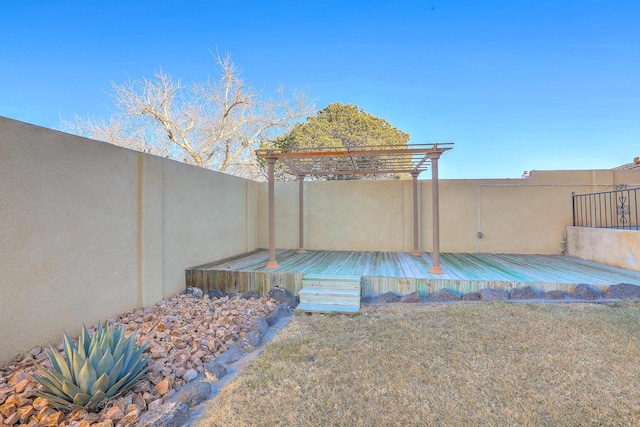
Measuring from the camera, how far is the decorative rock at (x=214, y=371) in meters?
2.70

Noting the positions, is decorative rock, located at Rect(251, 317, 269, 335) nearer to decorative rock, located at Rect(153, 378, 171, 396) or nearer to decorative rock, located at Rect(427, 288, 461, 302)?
decorative rock, located at Rect(153, 378, 171, 396)

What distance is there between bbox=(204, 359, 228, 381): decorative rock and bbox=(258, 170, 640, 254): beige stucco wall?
18.0 ft

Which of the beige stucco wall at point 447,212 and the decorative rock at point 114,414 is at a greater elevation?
the beige stucco wall at point 447,212

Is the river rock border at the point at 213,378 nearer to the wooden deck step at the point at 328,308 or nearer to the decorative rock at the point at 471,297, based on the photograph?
the wooden deck step at the point at 328,308

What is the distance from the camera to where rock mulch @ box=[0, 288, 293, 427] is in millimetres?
2055

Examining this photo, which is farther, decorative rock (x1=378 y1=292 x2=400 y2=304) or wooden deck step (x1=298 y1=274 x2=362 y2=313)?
decorative rock (x1=378 y1=292 x2=400 y2=304)

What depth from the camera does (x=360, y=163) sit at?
7.30 m

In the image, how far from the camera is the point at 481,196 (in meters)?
7.58

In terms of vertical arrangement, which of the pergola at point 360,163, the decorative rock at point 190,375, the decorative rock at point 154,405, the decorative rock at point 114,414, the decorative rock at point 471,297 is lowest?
the decorative rock at point 190,375

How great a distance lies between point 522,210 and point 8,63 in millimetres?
14626

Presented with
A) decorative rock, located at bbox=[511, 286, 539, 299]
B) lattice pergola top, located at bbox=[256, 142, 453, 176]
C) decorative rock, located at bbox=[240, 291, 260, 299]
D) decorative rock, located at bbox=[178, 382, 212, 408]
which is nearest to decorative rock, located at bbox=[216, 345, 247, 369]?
decorative rock, located at bbox=[178, 382, 212, 408]

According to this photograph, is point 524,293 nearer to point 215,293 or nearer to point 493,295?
point 493,295

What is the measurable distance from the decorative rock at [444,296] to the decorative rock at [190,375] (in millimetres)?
3402

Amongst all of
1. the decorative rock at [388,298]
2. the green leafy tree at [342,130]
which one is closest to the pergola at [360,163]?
the decorative rock at [388,298]
